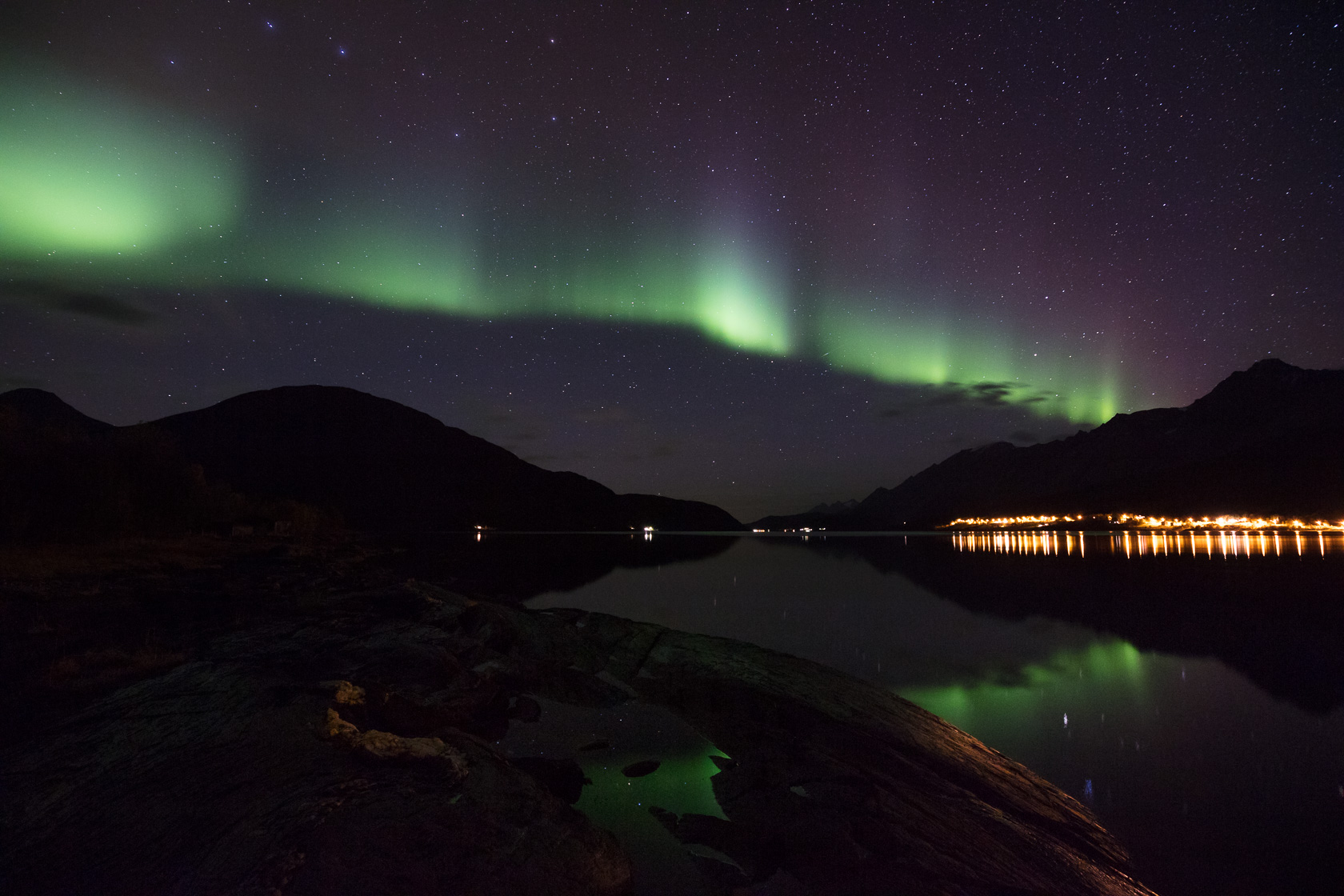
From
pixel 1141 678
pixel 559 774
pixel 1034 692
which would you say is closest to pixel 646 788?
pixel 559 774

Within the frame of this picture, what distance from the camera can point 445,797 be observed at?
6.22 metres

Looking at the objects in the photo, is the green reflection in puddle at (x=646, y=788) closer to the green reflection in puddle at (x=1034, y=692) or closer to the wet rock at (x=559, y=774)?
the wet rock at (x=559, y=774)

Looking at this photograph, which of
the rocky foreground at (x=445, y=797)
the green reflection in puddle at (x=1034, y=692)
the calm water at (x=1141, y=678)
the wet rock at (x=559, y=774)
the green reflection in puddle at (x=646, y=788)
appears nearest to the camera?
the rocky foreground at (x=445, y=797)

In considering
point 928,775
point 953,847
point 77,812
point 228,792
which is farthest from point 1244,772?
point 77,812

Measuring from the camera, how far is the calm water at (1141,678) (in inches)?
382

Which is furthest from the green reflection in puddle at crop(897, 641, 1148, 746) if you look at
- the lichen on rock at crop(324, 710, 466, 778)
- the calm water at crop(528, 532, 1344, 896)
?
the lichen on rock at crop(324, 710, 466, 778)

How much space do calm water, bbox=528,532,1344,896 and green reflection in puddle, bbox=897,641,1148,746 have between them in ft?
0.31

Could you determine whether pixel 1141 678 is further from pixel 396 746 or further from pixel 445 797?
pixel 396 746

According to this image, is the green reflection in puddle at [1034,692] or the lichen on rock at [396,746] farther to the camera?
the green reflection in puddle at [1034,692]

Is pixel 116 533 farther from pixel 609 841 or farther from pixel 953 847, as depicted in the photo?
pixel 953 847

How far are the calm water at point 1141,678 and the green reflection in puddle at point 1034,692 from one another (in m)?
0.09

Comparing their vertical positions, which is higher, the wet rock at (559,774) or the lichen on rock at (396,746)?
the lichen on rock at (396,746)

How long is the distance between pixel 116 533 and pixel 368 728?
49208 millimetres

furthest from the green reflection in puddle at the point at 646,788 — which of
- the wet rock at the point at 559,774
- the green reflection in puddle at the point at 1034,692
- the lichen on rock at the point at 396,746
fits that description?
the green reflection in puddle at the point at 1034,692
